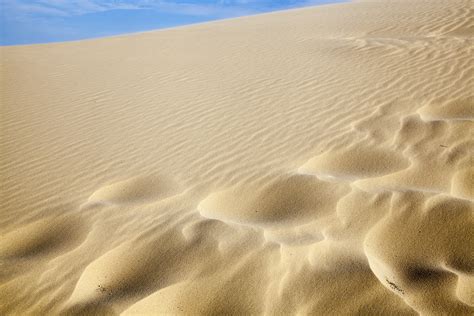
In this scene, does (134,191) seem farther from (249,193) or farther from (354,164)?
(354,164)

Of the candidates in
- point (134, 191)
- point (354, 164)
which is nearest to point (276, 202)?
point (354, 164)

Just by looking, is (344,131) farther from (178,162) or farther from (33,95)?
(33,95)

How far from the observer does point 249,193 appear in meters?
2.94

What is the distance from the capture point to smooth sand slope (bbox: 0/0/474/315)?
2.00 metres

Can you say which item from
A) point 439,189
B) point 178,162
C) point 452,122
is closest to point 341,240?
point 439,189

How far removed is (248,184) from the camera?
3.09m

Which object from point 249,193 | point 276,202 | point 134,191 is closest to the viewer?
point 276,202

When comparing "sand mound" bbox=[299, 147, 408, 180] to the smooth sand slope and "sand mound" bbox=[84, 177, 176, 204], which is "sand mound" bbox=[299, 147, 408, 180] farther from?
"sand mound" bbox=[84, 177, 176, 204]

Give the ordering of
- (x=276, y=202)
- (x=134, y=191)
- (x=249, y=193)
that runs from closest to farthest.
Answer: (x=276, y=202)
(x=249, y=193)
(x=134, y=191)

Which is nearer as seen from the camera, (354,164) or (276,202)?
(276,202)

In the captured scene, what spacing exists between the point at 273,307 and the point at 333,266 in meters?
0.42

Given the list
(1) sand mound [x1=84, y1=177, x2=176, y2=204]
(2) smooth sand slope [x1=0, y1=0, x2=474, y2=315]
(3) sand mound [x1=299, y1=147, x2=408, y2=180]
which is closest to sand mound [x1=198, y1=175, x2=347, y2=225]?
(2) smooth sand slope [x1=0, y1=0, x2=474, y2=315]

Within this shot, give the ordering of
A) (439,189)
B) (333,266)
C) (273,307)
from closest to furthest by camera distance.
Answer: (273,307)
(333,266)
(439,189)

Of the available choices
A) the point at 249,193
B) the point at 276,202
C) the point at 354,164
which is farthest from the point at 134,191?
the point at 354,164
